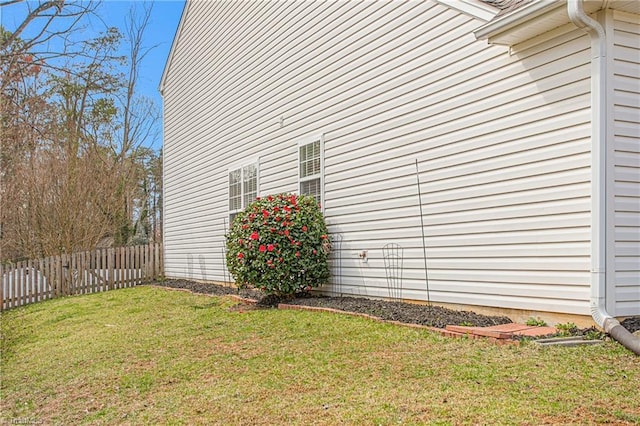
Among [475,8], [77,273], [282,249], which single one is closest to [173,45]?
[77,273]

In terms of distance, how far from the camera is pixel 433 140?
6.16m

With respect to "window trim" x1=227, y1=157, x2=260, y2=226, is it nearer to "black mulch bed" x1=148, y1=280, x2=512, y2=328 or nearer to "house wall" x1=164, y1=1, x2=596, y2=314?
"house wall" x1=164, y1=1, x2=596, y2=314

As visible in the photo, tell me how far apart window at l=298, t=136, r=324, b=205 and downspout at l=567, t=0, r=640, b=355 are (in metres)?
4.56

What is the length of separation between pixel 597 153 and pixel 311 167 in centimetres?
504

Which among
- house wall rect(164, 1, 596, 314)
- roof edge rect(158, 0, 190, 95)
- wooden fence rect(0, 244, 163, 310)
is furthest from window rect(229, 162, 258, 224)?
roof edge rect(158, 0, 190, 95)

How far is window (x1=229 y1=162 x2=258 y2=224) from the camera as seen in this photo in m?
10.9

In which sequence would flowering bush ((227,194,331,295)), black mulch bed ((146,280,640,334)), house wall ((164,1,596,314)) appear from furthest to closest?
flowering bush ((227,194,331,295)), black mulch bed ((146,280,640,334)), house wall ((164,1,596,314))

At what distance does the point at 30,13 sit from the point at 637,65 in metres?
6.66

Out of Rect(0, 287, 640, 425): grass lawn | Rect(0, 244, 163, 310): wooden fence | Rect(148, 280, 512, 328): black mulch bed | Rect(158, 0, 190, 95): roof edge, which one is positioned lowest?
Rect(0, 287, 640, 425): grass lawn

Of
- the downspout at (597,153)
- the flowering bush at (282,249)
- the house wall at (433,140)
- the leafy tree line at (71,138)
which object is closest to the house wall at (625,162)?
the downspout at (597,153)

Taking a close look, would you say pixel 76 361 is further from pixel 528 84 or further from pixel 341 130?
pixel 528 84

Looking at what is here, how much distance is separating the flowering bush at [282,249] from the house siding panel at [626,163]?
13.7 feet

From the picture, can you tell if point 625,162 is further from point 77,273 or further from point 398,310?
point 77,273

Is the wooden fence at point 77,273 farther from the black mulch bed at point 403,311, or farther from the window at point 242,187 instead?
the black mulch bed at point 403,311
